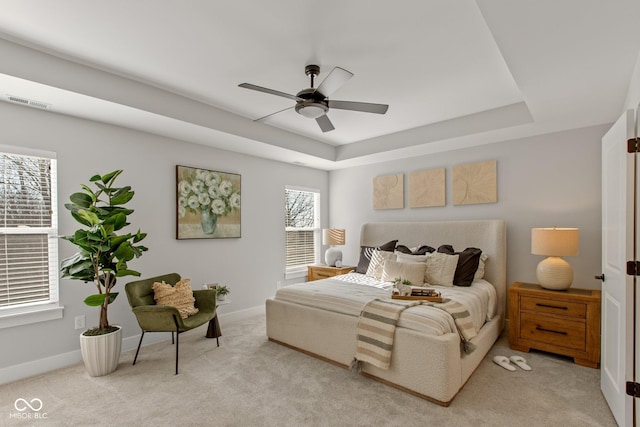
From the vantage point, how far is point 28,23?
2145 mm

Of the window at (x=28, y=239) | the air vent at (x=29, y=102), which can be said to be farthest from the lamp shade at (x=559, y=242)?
the air vent at (x=29, y=102)

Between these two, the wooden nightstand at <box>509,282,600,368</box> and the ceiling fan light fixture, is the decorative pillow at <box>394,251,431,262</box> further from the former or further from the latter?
the ceiling fan light fixture

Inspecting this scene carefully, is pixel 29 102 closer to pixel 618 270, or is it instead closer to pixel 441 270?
pixel 441 270

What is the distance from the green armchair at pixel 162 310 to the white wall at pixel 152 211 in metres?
0.37

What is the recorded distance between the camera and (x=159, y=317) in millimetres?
2926

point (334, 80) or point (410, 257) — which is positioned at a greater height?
point (334, 80)

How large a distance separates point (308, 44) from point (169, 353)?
327 cm

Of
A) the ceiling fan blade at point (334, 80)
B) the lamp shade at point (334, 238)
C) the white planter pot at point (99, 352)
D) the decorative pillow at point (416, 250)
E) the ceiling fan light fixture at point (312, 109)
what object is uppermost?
the ceiling fan blade at point (334, 80)

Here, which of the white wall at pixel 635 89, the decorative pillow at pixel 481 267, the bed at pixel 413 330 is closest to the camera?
the white wall at pixel 635 89

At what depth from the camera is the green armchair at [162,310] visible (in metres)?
2.91

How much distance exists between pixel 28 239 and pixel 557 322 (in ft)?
16.6

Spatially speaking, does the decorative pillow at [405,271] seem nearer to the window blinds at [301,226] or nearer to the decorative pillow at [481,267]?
the decorative pillow at [481,267]

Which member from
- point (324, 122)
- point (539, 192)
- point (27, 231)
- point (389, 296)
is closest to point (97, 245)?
point (27, 231)

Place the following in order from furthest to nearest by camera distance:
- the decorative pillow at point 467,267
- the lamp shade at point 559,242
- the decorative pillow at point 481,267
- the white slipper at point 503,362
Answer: the decorative pillow at point 481,267
the decorative pillow at point 467,267
the lamp shade at point 559,242
the white slipper at point 503,362
